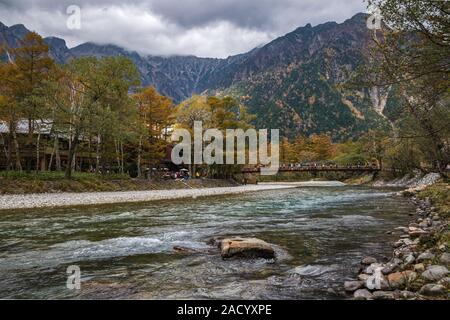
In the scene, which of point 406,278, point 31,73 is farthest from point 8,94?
point 406,278

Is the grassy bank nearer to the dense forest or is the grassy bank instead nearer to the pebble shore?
the dense forest

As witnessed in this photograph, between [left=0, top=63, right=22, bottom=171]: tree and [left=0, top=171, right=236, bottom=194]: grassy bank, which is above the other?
[left=0, top=63, right=22, bottom=171]: tree

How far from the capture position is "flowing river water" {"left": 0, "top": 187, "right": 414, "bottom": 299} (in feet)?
23.5

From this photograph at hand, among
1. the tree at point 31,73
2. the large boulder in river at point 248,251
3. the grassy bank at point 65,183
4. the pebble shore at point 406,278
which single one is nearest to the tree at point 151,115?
the grassy bank at point 65,183

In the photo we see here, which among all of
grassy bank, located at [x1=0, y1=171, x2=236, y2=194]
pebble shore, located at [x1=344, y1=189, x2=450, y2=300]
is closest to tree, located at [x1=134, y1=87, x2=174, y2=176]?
grassy bank, located at [x1=0, y1=171, x2=236, y2=194]

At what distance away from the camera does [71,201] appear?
26.9 m

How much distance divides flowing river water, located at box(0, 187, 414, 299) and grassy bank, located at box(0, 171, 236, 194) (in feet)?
46.3

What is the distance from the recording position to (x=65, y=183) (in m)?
34.5

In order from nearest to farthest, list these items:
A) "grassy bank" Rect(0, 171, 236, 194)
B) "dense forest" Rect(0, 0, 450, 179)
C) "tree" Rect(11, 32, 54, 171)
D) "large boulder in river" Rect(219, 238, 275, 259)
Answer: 1. "large boulder in river" Rect(219, 238, 275, 259)
2. "dense forest" Rect(0, 0, 450, 179)
3. "grassy bank" Rect(0, 171, 236, 194)
4. "tree" Rect(11, 32, 54, 171)

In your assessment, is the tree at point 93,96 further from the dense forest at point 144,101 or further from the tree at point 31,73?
the tree at point 31,73

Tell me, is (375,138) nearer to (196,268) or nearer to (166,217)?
(166,217)

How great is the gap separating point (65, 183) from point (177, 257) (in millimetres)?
28237
